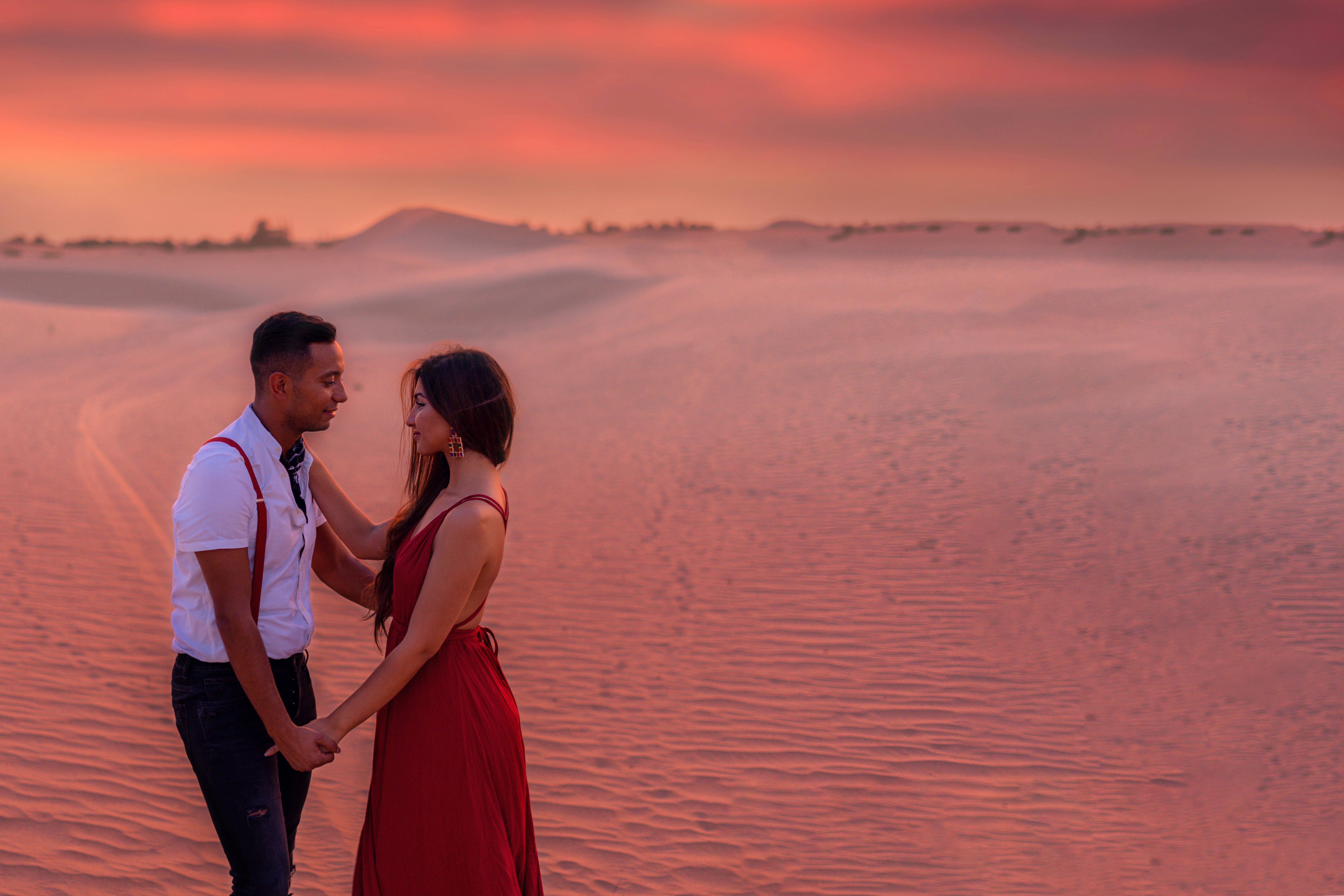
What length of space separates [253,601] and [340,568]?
1.82 ft

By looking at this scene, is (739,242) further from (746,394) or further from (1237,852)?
(1237,852)

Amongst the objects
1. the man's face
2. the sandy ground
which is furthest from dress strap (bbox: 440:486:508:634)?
the sandy ground

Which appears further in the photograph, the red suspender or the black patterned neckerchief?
the black patterned neckerchief

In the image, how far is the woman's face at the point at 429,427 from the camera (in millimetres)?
2605

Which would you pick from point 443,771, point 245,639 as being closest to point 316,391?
point 245,639

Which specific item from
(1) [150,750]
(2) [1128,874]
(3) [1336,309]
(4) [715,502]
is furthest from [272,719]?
(3) [1336,309]

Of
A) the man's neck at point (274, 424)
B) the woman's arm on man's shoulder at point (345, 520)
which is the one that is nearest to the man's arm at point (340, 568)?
the woman's arm on man's shoulder at point (345, 520)

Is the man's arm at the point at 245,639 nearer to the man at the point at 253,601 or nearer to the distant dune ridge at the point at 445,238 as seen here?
the man at the point at 253,601

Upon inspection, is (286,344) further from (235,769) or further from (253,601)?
(235,769)

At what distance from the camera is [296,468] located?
272cm

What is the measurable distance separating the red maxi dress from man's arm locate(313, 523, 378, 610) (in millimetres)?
483

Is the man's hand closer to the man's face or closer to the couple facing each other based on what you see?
the couple facing each other

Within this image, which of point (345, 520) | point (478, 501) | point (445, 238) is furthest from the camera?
point (445, 238)

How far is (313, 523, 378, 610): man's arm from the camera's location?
10.0ft
